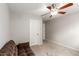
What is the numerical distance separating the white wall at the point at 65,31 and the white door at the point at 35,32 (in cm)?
19

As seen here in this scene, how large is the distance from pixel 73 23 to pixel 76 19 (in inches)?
5.0

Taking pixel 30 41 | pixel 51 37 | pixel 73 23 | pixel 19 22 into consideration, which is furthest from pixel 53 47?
pixel 19 22

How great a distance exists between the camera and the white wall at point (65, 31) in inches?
63.6

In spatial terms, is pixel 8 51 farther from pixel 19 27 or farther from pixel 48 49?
pixel 48 49

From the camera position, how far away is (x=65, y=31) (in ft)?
5.36

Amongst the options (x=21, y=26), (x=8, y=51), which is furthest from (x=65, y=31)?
(x=8, y=51)

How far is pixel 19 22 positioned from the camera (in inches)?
62.5

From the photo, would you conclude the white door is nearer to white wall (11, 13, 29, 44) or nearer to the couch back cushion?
white wall (11, 13, 29, 44)

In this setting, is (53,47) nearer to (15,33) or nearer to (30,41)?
(30,41)

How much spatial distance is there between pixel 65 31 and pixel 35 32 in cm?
60

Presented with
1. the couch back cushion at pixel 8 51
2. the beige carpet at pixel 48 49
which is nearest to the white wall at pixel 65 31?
the beige carpet at pixel 48 49

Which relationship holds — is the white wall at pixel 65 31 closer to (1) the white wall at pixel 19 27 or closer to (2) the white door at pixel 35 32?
(2) the white door at pixel 35 32

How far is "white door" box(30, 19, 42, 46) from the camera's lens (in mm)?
1546

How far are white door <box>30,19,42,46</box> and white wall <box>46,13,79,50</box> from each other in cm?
19
